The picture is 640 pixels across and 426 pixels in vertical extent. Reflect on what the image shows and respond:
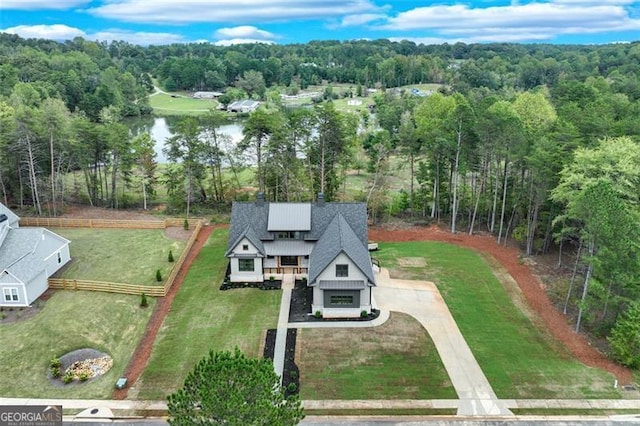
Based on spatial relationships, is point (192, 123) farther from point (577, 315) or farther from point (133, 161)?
point (577, 315)

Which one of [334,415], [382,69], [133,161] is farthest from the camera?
[382,69]

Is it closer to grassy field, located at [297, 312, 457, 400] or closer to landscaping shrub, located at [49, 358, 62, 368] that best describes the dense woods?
grassy field, located at [297, 312, 457, 400]

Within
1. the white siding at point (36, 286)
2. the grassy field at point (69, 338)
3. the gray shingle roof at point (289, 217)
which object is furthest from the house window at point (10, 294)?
the gray shingle roof at point (289, 217)

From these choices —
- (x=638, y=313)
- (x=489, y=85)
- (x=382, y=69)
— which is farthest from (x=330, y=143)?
(x=382, y=69)

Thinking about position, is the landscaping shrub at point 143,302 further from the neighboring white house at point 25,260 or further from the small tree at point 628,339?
the small tree at point 628,339

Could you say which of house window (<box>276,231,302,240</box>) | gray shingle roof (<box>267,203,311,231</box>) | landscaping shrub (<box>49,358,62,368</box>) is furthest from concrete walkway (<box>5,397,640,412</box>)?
gray shingle roof (<box>267,203,311,231</box>)

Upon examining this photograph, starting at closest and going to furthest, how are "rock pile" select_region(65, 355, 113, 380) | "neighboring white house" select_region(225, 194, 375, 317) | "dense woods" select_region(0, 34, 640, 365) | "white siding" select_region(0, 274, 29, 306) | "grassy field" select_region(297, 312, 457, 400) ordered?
1. "grassy field" select_region(297, 312, 457, 400)
2. "rock pile" select_region(65, 355, 113, 380)
3. "dense woods" select_region(0, 34, 640, 365)
4. "white siding" select_region(0, 274, 29, 306)
5. "neighboring white house" select_region(225, 194, 375, 317)
